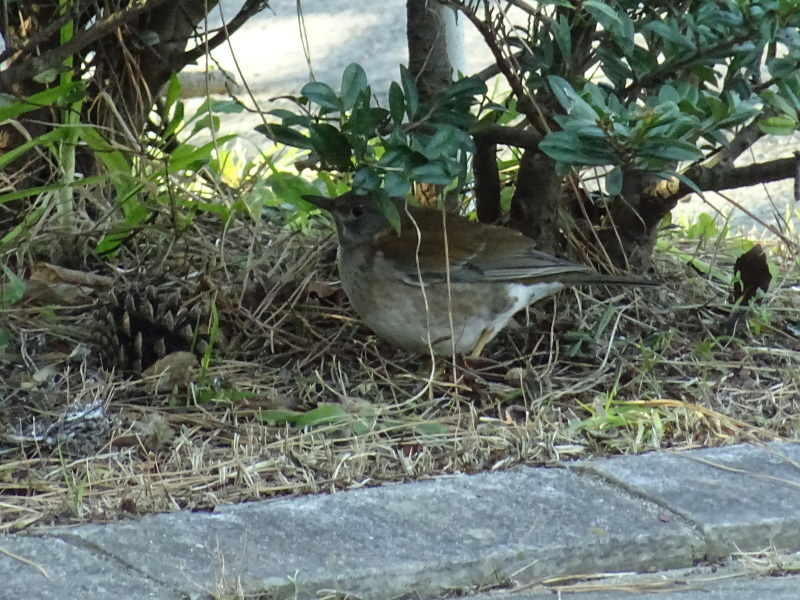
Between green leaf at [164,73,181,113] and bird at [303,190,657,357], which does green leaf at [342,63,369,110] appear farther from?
green leaf at [164,73,181,113]

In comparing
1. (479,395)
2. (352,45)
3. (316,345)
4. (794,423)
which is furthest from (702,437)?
(352,45)

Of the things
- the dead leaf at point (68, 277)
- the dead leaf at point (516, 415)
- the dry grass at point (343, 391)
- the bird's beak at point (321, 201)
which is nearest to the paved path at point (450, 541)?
the dry grass at point (343, 391)

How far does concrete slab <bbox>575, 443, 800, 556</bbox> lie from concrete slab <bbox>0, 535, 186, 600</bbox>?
119 cm

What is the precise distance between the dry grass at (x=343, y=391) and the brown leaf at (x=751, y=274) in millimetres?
94

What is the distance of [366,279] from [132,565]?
6.16 feet

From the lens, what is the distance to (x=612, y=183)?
334 centimetres

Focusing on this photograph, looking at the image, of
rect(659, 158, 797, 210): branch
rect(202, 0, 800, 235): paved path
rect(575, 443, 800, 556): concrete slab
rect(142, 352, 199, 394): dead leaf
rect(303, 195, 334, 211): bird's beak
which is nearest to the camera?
rect(575, 443, 800, 556): concrete slab

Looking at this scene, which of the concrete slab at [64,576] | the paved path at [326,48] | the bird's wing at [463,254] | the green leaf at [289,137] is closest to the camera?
the concrete slab at [64,576]

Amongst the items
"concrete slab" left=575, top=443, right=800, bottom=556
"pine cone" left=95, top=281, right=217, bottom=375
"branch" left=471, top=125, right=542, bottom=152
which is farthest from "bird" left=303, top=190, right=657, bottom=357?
"concrete slab" left=575, top=443, right=800, bottom=556

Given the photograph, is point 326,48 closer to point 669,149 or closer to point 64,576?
point 669,149

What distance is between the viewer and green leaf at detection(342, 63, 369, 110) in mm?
3344

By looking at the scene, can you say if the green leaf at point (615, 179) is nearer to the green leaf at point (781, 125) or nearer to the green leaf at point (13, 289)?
the green leaf at point (781, 125)

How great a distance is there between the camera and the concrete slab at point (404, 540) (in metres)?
2.33

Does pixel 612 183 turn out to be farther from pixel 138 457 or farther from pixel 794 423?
pixel 138 457
